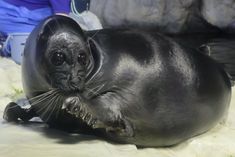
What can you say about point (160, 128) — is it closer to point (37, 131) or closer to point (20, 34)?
point (37, 131)

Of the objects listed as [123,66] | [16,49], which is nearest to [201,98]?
[123,66]

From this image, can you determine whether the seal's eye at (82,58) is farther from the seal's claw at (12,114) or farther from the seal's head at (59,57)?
the seal's claw at (12,114)

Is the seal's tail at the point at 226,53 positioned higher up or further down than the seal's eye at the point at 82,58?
further down

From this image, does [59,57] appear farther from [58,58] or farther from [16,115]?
[16,115]

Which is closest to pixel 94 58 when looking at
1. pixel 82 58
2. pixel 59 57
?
pixel 82 58

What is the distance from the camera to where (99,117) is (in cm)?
279

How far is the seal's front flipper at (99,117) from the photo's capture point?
2.70m

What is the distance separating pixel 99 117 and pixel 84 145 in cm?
19

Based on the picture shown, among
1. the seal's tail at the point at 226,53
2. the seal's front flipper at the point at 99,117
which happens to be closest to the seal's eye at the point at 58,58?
the seal's front flipper at the point at 99,117

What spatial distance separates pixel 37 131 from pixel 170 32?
237 cm

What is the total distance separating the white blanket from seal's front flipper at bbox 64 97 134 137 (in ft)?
0.35

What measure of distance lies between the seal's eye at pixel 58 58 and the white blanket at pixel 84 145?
0.41m

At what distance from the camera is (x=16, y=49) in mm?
5941

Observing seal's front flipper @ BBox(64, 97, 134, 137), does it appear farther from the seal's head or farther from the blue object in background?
the blue object in background
